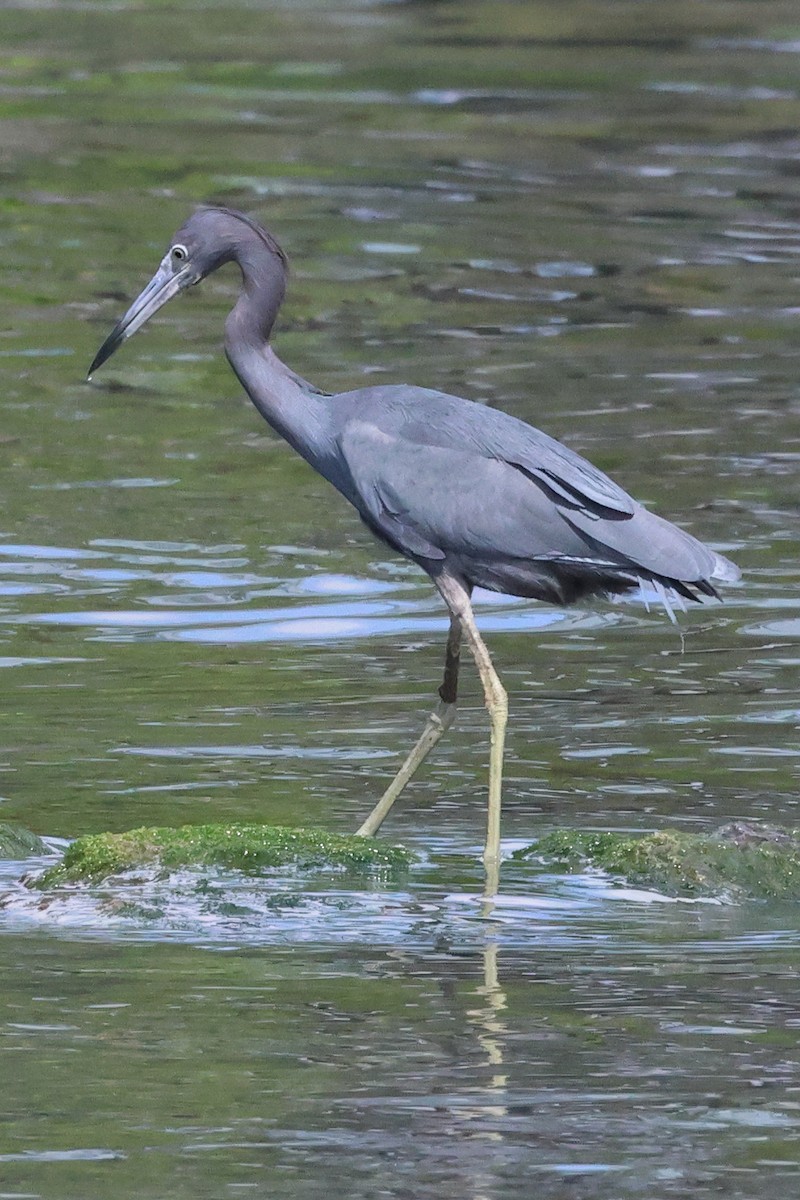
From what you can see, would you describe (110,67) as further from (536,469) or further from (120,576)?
(536,469)

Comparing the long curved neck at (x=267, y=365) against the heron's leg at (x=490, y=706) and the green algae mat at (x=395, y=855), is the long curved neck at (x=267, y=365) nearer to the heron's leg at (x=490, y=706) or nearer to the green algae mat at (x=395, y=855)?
the heron's leg at (x=490, y=706)

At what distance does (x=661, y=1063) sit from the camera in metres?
6.39

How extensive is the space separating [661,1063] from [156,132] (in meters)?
18.7

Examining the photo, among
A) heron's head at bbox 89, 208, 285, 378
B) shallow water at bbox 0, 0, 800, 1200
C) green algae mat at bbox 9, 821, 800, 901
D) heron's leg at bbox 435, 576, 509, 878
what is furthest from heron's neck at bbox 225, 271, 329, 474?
green algae mat at bbox 9, 821, 800, 901

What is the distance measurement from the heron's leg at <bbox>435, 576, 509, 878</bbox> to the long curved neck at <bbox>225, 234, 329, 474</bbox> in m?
0.71

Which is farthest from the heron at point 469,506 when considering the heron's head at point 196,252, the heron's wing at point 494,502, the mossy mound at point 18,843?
the mossy mound at point 18,843

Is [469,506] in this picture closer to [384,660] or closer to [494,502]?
[494,502]

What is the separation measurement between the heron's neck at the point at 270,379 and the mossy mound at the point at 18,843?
1.68 meters

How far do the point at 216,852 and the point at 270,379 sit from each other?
6.26ft

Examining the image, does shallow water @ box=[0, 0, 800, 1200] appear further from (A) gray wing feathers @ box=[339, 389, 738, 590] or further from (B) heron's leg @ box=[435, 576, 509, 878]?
(A) gray wing feathers @ box=[339, 389, 738, 590]

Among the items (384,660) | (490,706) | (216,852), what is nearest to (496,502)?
(490,706)

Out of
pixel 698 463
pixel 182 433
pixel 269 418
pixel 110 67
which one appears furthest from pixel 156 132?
pixel 269 418

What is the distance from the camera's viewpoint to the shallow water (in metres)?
6.11

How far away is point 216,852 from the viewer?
26.2 ft
